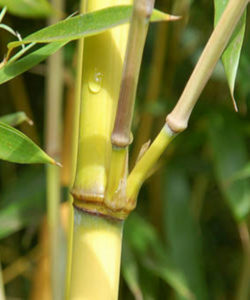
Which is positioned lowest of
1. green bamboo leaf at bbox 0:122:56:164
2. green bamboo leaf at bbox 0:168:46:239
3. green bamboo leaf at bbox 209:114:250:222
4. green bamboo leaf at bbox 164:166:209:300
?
green bamboo leaf at bbox 164:166:209:300

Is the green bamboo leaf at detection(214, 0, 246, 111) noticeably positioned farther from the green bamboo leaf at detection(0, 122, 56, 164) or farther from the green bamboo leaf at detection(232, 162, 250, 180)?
the green bamboo leaf at detection(232, 162, 250, 180)

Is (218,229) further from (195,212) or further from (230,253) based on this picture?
(195,212)

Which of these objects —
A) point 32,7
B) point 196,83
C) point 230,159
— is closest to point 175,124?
point 196,83

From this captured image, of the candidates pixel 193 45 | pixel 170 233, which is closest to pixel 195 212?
pixel 170 233

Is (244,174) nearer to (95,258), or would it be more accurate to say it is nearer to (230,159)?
(230,159)

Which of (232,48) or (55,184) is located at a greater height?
(232,48)

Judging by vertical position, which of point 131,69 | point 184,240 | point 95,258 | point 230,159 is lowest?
point 184,240

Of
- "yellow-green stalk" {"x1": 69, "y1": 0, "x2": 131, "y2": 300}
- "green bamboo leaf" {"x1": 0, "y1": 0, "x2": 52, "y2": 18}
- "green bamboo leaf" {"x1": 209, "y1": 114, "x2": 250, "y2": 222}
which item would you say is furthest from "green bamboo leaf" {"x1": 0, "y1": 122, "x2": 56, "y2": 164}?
"green bamboo leaf" {"x1": 209, "y1": 114, "x2": 250, "y2": 222}
